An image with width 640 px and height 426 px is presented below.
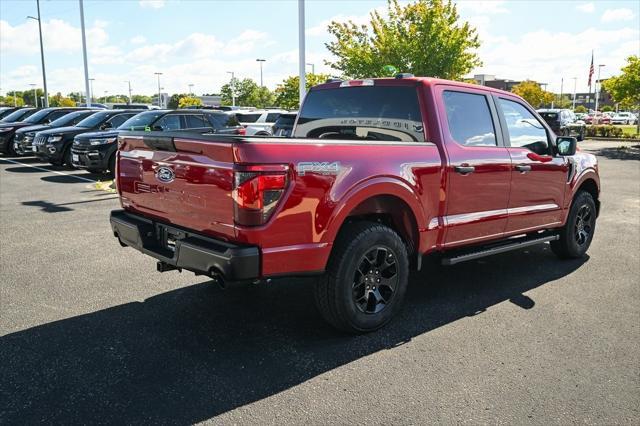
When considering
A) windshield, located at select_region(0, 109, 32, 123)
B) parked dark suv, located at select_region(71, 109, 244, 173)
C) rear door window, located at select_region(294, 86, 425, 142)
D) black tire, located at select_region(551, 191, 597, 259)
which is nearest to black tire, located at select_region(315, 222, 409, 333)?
rear door window, located at select_region(294, 86, 425, 142)

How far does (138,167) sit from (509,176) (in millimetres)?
3284

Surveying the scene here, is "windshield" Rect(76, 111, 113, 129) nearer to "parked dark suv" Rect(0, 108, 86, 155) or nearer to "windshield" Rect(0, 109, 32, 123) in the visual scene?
"parked dark suv" Rect(0, 108, 86, 155)

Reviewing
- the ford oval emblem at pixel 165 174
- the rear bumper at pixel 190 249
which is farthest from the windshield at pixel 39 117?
the ford oval emblem at pixel 165 174

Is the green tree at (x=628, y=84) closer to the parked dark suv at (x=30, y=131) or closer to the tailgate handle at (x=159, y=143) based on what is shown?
the parked dark suv at (x=30, y=131)

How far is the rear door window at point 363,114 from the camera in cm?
450

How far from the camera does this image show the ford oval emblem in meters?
3.73

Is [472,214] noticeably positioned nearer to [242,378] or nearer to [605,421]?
[605,421]

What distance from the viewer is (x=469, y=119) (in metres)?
4.77

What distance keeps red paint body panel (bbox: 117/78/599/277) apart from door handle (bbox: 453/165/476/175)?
0.12 feet

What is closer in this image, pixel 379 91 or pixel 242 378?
pixel 242 378

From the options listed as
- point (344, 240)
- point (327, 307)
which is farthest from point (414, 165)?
point (327, 307)

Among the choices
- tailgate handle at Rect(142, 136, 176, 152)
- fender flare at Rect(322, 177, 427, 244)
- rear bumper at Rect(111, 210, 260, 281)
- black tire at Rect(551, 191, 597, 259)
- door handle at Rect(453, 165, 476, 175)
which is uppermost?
tailgate handle at Rect(142, 136, 176, 152)

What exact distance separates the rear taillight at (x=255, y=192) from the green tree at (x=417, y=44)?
22.9 meters

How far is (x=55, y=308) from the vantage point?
4.46 m
